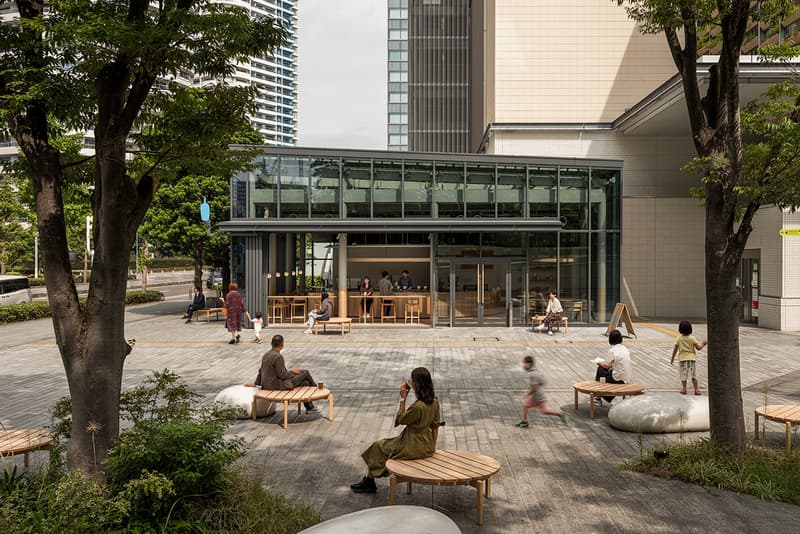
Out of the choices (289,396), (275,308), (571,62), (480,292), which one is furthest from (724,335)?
(571,62)

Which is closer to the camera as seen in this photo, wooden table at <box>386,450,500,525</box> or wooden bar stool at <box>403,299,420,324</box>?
wooden table at <box>386,450,500,525</box>

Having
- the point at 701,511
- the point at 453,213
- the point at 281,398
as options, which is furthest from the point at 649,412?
the point at 453,213

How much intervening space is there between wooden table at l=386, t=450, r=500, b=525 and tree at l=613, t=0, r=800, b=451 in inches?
125

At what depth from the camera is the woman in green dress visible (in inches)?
259

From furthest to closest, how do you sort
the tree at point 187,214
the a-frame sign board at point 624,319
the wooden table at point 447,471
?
the tree at point 187,214
the a-frame sign board at point 624,319
the wooden table at point 447,471

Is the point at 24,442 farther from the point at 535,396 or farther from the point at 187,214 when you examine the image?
the point at 187,214

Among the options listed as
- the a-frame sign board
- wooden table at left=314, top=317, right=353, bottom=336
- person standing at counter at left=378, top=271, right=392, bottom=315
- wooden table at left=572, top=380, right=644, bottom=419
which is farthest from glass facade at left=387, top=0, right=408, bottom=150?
wooden table at left=572, top=380, right=644, bottom=419

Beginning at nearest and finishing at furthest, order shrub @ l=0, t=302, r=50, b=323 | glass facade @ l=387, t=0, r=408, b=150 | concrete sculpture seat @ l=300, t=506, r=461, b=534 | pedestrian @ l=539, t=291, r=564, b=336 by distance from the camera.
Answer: concrete sculpture seat @ l=300, t=506, r=461, b=534 → pedestrian @ l=539, t=291, r=564, b=336 → shrub @ l=0, t=302, r=50, b=323 → glass facade @ l=387, t=0, r=408, b=150

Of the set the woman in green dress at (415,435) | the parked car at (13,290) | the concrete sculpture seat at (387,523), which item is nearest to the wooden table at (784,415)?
the woman in green dress at (415,435)

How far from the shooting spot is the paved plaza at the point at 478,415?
6371 mm

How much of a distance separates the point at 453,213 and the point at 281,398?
1491 cm

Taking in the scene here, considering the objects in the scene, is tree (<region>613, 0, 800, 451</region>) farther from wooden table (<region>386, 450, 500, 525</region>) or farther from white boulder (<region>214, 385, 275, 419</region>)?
white boulder (<region>214, 385, 275, 419</region>)

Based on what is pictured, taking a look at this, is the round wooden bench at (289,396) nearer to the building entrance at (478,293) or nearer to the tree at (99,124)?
the tree at (99,124)

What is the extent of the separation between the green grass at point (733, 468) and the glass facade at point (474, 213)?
50.2 ft
